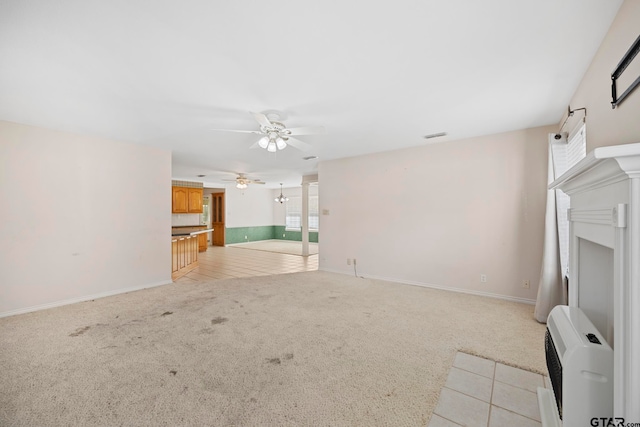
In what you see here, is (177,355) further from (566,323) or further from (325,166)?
(325,166)

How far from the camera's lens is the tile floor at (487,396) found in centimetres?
157

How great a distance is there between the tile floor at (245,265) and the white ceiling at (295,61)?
3.22m

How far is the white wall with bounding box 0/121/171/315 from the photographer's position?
10.7 ft

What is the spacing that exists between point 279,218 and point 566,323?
11166mm

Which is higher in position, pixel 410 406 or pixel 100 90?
pixel 100 90

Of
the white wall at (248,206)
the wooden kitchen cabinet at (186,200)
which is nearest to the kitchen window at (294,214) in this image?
the white wall at (248,206)

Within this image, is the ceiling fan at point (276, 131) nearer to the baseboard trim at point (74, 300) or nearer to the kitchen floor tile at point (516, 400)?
the kitchen floor tile at point (516, 400)

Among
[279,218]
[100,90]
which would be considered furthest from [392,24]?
[279,218]

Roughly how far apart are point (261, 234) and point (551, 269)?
10.3m

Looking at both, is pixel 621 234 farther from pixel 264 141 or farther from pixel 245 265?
pixel 245 265

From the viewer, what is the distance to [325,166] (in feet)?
18.7

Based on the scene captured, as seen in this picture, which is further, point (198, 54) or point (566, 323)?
point (198, 54)

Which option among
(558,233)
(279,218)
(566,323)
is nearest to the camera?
(566,323)

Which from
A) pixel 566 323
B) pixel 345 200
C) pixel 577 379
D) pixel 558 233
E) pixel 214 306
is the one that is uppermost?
pixel 345 200
